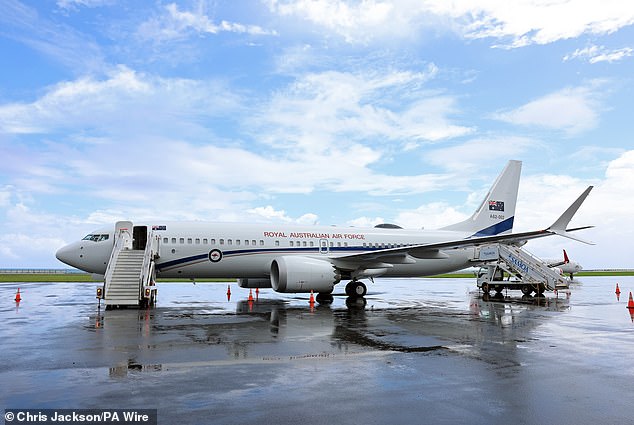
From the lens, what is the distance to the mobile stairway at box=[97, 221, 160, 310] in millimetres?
17891

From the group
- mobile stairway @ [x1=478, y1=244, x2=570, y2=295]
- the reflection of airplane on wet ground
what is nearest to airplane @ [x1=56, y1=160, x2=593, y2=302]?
the reflection of airplane on wet ground

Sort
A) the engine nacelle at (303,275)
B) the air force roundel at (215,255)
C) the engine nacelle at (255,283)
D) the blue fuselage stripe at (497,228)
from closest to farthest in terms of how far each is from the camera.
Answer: the engine nacelle at (303,275) < the air force roundel at (215,255) < the engine nacelle at (255,283) < the blue fuselage stripe at (497,228)

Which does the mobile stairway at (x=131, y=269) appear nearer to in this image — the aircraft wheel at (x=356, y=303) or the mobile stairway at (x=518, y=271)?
the aircraft wheel at (x=356, y=303)

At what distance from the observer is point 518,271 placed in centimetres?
2706

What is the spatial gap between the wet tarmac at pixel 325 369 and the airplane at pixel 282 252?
594 centimetres

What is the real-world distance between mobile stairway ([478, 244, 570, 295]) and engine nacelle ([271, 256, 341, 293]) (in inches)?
423

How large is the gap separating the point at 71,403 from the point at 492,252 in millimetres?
25692

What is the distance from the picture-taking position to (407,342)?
10.7m

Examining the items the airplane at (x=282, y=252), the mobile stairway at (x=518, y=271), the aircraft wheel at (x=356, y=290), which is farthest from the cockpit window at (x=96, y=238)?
the mobile stairway at (x=518, y=271)

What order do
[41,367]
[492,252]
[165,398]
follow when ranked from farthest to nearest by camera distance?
[492,252] → [41,367] → [165,398]

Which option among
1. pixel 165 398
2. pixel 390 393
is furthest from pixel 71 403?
pixel 390 393

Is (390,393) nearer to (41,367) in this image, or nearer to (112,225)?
(41,367)

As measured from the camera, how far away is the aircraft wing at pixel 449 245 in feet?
65.8

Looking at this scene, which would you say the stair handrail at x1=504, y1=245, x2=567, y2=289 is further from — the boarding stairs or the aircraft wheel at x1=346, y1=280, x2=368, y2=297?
the boarding stairs
